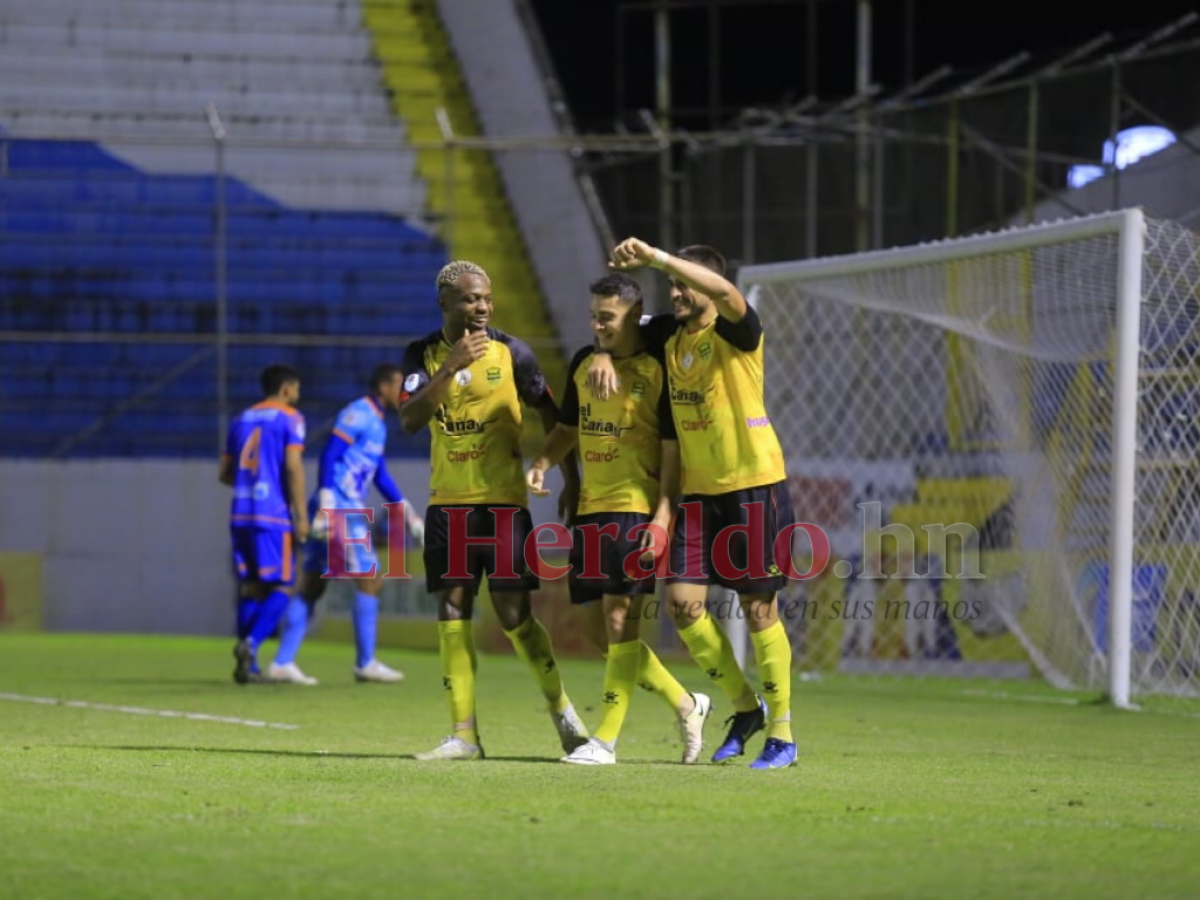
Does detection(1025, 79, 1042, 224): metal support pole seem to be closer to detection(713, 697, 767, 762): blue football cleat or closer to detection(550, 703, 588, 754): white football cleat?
detection(713, 697, 767, 762): blue football cleat

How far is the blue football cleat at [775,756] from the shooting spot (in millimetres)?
7309

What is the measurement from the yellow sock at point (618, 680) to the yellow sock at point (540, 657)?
0.34 metres

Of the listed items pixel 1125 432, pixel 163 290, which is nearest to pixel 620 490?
pixel 1125 432

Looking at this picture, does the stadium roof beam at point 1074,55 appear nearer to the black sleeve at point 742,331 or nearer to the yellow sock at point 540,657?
the black sleeve at point 742,331

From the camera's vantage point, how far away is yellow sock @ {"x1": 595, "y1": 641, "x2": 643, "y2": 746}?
7508mm

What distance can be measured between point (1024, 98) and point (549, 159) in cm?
842

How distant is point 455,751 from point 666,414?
1492 millimetres

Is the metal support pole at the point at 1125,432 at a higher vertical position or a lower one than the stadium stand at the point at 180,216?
lower

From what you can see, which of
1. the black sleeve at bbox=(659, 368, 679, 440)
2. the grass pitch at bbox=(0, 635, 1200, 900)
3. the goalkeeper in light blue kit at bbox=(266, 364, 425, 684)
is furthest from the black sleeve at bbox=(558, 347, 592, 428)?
the goalkeeper in light blue kit at bbox=(266, 364, 425, 684)

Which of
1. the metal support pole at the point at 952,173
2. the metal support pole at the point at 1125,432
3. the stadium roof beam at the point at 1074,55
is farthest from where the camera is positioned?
the metal support pole at the point at 952,173

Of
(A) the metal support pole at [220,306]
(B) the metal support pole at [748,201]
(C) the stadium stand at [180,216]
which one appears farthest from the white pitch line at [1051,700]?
(C) the stadium stand at [180,216]

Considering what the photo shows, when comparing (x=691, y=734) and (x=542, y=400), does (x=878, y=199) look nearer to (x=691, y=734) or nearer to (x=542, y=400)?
(x=542, y=400)

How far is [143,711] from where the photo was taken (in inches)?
423

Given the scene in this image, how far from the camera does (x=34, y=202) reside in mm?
22078
